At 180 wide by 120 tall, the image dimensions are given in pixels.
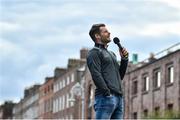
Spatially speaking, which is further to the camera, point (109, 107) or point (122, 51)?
point (122, 51)

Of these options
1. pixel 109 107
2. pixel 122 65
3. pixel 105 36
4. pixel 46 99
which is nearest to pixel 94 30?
pixel 105 36

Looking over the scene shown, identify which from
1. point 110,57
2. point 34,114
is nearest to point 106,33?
point 110,57

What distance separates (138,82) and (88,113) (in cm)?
1831

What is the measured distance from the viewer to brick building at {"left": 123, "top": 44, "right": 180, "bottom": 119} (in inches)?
1924

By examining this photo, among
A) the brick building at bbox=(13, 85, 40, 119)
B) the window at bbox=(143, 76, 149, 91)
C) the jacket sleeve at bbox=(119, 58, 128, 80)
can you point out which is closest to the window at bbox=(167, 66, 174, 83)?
the window at bbox=(143, 76, 149, 91)

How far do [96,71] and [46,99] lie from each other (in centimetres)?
9628

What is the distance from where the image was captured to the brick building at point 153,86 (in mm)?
48875

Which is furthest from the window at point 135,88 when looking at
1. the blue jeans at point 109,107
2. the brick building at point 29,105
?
the brick building at point 29,105

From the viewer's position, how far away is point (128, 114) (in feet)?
196

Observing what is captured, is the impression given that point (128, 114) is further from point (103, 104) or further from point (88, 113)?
point (103, 104)

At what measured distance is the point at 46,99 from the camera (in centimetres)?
10325

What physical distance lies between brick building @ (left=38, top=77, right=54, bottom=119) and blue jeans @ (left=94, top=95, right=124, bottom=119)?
301 ft

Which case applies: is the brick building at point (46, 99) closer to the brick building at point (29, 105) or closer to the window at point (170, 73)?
the brick building at point (29, 105)

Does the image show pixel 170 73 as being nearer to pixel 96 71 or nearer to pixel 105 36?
pixel 105 36
